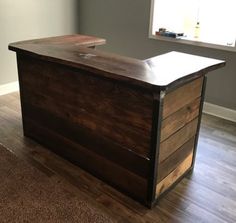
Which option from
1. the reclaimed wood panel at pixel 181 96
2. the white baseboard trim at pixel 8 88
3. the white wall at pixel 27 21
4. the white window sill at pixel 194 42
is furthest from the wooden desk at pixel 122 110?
the white baseboard trim at pixel 8 88

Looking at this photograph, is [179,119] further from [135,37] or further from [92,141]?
[135,37]

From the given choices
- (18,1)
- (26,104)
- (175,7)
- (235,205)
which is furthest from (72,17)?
(235,205)

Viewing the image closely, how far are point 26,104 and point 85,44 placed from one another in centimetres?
70

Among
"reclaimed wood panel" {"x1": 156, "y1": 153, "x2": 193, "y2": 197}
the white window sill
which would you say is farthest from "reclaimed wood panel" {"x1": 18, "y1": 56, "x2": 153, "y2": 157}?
the white window sill

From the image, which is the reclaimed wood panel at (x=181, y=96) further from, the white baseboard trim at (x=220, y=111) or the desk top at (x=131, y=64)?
the white baseboard trim at (x=220, y=111)

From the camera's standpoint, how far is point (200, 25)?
10.7 ft

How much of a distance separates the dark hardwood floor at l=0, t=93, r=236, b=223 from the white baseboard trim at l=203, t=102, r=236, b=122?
0.29 metres

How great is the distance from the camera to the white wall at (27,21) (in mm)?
3441

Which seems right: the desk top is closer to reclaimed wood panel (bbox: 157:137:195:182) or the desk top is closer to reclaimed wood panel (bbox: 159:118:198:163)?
reclaimed wood panel (bbox: 159:118:198:163)

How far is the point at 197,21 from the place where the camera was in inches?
129

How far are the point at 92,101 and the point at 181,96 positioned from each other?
56 cm

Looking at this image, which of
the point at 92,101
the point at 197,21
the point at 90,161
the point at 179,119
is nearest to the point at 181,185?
the point at 179,119

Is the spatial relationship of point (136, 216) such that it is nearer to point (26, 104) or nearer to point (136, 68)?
point (136, 68)

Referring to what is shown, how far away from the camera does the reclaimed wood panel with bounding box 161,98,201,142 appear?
69.8 inches
